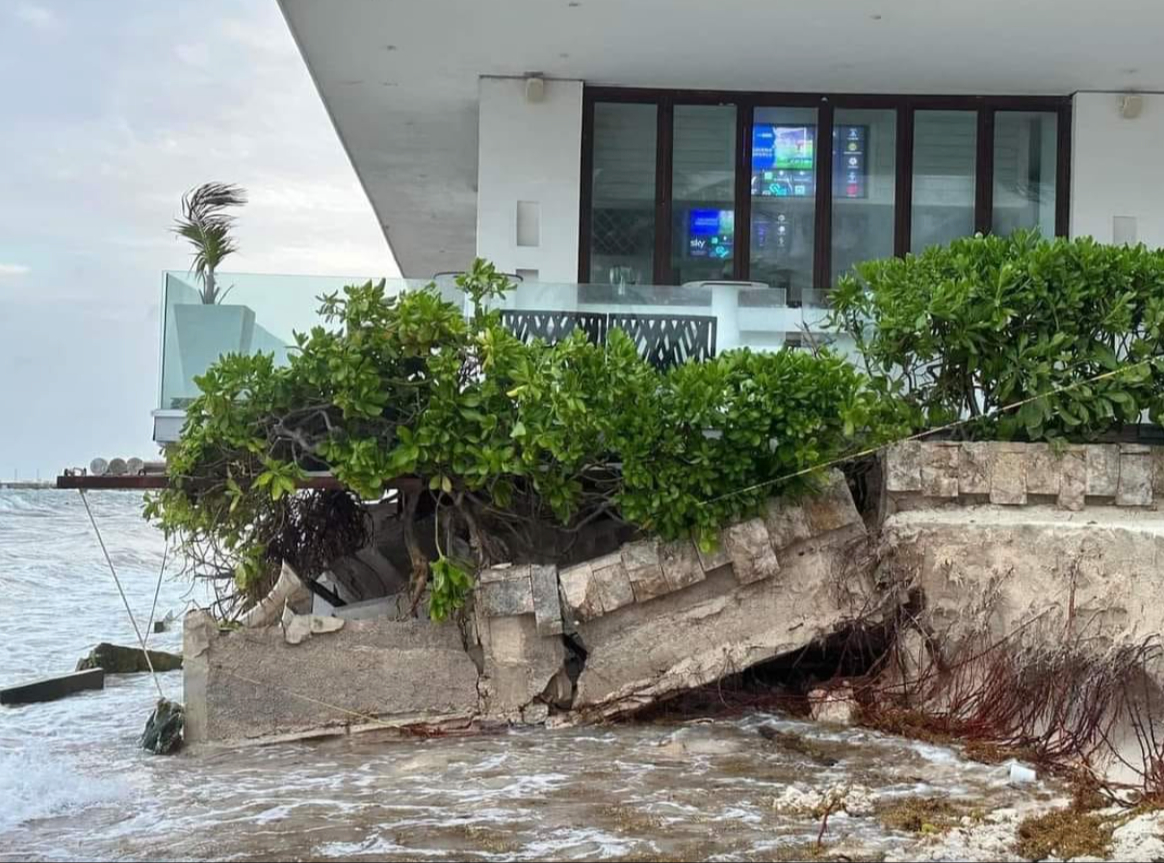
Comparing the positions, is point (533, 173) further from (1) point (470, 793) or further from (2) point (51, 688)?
(1) point (470, 793)

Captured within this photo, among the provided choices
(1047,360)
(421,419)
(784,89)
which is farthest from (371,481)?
(784,89)

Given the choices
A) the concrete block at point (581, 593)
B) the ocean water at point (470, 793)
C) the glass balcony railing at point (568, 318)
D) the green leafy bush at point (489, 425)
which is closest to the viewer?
the ocean water at point (470, 793)

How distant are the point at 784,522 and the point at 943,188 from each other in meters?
4.97

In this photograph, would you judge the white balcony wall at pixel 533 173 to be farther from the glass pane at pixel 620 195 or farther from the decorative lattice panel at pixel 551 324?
the decorative lattice panel at pixel 551 324

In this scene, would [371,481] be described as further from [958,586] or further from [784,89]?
[784,89]

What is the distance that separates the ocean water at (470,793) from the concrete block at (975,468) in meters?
1.70

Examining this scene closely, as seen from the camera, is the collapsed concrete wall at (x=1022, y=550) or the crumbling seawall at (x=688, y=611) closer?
the collapsed concrete wall at (x=1022, y=550)

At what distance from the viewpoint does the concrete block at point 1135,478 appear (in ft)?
Answer: 24.6

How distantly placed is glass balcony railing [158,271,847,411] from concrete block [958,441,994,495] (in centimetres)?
128

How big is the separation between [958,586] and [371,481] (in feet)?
11.9

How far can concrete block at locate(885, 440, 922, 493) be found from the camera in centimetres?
761

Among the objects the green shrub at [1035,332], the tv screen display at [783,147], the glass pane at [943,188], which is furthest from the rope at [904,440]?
the tv screen display at [783,147]

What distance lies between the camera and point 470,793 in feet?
19.6

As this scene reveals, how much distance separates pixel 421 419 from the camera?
7414mm
